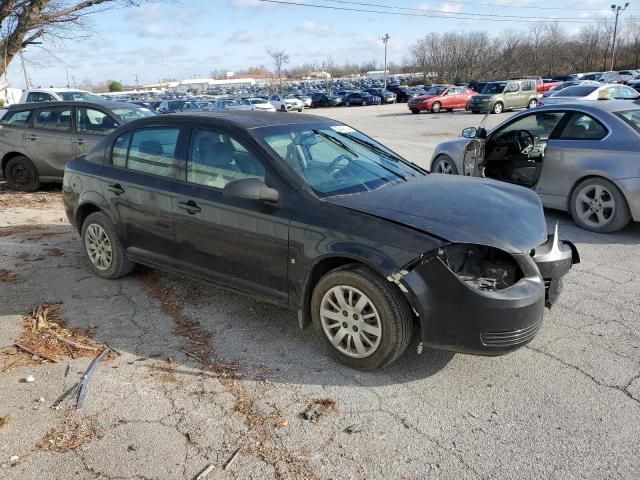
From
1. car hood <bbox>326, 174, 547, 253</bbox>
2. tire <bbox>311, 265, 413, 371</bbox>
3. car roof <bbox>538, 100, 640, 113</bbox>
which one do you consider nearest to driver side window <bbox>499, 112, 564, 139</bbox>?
car roof <bbox>538, 100, 640, 113</bbox>

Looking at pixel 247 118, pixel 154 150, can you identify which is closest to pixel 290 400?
pixel 247 118

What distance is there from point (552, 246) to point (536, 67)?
78900 millimetres

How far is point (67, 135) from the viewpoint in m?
9.28

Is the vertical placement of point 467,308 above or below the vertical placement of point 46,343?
above

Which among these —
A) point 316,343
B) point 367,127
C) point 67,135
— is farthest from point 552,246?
point 367,127

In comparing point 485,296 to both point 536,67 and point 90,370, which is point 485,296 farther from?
point 536,67

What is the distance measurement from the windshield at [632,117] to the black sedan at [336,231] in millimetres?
2967

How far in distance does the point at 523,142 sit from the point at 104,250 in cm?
587

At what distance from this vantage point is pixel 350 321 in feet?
11.3

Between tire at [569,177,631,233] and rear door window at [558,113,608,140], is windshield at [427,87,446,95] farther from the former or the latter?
tire at [569,177,631,233]

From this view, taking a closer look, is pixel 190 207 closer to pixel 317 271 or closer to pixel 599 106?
pixel 317 271

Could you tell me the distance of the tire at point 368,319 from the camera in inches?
128

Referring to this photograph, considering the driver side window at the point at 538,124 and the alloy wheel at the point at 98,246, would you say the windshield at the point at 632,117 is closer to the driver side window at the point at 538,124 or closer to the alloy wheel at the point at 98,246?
the driver side window at the point at 538,124

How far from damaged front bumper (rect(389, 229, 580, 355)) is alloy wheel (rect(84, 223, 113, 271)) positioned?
315 cm
